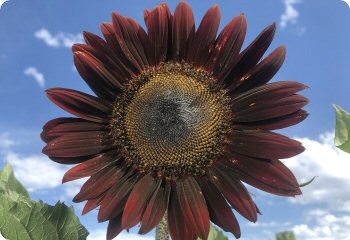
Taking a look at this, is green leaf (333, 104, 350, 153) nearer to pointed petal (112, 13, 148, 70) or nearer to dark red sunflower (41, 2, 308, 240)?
dark red sunflower (41, 2, 308, 240)

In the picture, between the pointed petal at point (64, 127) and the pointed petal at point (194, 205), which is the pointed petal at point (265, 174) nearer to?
the pointed petal at point (194, 205)

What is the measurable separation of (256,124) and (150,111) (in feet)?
1.48

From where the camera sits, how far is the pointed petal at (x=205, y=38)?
7.91 ft

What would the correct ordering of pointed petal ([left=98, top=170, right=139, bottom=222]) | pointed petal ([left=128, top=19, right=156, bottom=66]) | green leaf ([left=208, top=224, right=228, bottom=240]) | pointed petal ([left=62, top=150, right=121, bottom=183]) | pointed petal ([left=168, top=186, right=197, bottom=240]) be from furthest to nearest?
1. green leaf ([left=208, top=224, right=228, bottom=240])
2. pointed petal ([left=128, top=19, right=156, bottom=66])
3. pointed petal ([left=62, top=150, right=121, bottom=183])
4. pointed petal ([left=98, top=170, right=139, bottom=222])
5. pointed petal ([left=168, top=186, right=197, bottom=240])

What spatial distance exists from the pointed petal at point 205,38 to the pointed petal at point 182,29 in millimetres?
27

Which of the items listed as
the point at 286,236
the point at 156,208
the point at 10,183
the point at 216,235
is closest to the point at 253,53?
the point at 156,208

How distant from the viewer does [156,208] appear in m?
2.25

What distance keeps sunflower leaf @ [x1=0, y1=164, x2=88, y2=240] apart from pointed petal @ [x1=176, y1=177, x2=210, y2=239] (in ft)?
1.44

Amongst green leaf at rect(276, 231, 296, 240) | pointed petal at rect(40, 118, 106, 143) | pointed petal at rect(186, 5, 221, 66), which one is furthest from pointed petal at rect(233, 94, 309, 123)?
green leaf at rect(276, 231, 296, 240)

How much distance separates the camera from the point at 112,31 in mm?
2422

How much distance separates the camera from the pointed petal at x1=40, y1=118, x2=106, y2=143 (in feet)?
7.86

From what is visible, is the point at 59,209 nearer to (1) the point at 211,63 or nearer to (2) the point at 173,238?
(2) the point at 173,238

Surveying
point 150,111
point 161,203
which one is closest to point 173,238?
point 161,203

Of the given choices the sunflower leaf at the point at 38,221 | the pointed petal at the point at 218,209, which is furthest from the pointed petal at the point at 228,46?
the sunflower leaf at the point at 38,221
